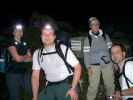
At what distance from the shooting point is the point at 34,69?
6.62 metres

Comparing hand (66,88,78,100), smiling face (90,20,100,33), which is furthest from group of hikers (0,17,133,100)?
smiling face (90,20,100,33)

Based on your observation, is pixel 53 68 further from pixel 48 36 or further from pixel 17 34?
pixel 17 34

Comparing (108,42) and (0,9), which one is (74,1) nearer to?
(0,9)

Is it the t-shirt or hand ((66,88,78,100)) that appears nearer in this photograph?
hand ((66,88,78,100))

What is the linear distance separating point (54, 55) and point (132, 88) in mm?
1253

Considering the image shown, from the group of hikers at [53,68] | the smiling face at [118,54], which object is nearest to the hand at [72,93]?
the group of hikers at [53,68]

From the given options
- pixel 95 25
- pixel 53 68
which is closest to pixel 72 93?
pixel 53 68

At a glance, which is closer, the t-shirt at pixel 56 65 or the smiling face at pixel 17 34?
the t-shirt at pixel 56 65

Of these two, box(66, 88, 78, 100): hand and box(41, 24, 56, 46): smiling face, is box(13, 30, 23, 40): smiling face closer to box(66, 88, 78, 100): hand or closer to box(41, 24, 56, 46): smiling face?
box(41, 24, 56, 46): smiling face

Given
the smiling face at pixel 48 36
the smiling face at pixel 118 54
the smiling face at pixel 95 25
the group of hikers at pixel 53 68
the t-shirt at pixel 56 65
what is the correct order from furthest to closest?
the smiling face at pixel 95 25 < the smiling face at pixel 48 36 < the t-shirt at pixel 56 65 < the smiling face at pixel 118 54 < the group of hikers at pixel 53 68

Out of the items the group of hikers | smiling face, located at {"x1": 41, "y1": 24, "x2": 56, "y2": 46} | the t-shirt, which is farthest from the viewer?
smiling face, located at {"x1": 41, "y1": 24, "x2": 56, "y2": 46}

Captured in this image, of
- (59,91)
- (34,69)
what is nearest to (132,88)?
(59,91)

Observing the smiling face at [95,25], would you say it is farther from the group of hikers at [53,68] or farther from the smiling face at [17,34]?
the smiling face at [17,34]

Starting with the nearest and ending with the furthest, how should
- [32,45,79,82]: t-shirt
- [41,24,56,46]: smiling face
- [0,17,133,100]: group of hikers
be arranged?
1. [0,17,133,100]: group of hikers
2. [32,45,79,82]: t-shirt
3. [41,24,56,46]: smiling face
